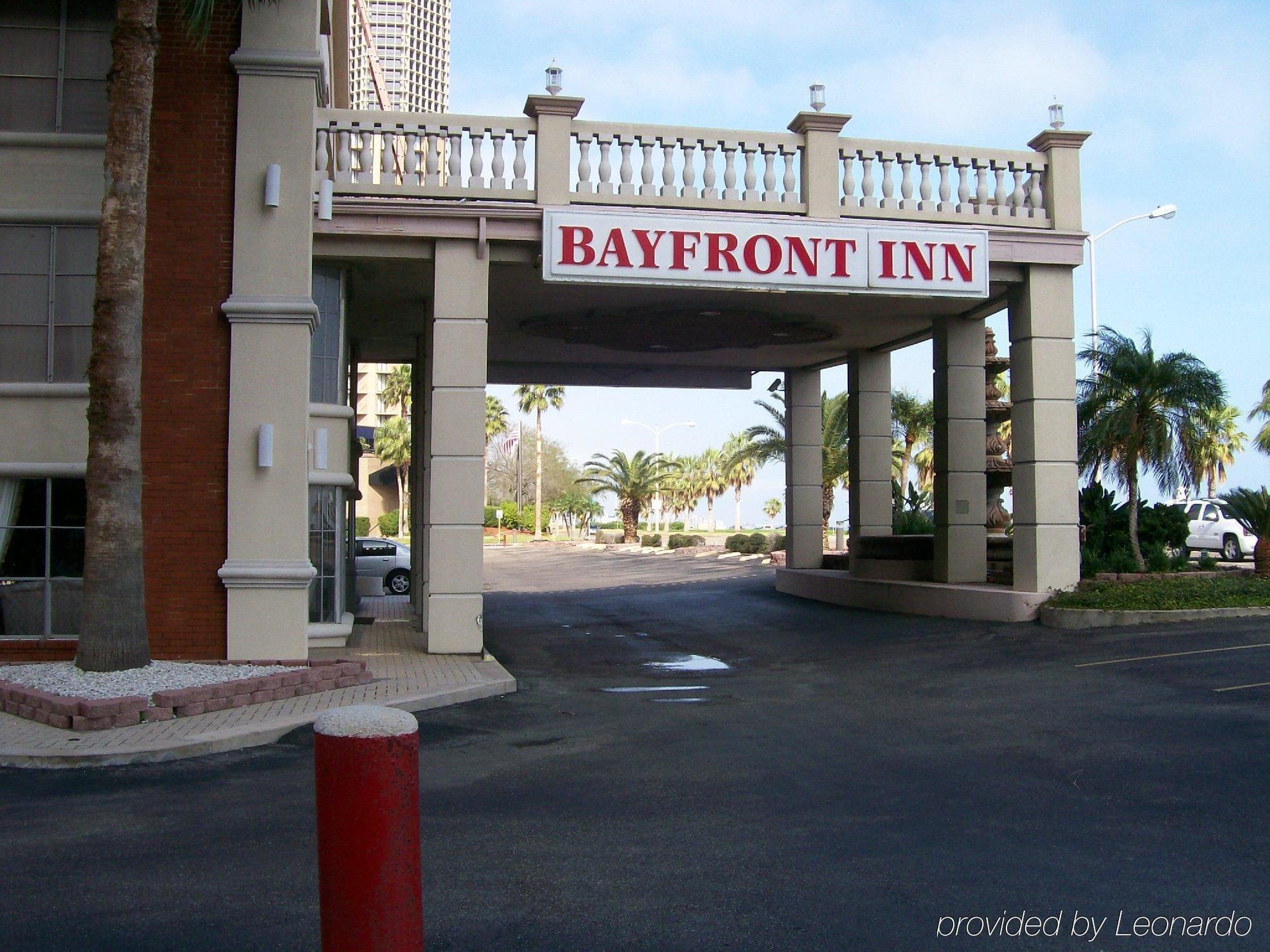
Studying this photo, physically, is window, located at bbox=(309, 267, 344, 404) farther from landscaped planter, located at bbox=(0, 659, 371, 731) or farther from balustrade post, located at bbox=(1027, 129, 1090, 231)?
balustrade post, located at bbox=(1027, 129, 1090, 231)

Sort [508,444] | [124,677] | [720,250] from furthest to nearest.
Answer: [508,444] < [720,250] < [124,677]

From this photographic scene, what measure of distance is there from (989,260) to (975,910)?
13059 millimetres

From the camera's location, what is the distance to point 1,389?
1288 centimetres

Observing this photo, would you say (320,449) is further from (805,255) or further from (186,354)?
(805,255)

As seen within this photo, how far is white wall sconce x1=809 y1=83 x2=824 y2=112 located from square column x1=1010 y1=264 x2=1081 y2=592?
391cm

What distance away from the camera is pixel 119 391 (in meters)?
11.0

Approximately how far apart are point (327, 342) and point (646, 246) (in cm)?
438

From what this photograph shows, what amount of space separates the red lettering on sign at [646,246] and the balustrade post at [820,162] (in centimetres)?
240

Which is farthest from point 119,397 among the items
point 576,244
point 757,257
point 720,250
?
point 757,257

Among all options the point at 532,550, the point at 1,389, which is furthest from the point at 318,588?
the point at 532,550

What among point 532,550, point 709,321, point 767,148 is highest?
point 767,148

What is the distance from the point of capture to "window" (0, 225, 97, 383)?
13.1 m

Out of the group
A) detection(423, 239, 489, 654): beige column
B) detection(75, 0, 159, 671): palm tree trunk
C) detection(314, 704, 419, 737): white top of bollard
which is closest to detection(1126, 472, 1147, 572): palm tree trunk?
detection(423, 239, 489, 654): beige column

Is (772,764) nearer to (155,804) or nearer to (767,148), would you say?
(155,804)
